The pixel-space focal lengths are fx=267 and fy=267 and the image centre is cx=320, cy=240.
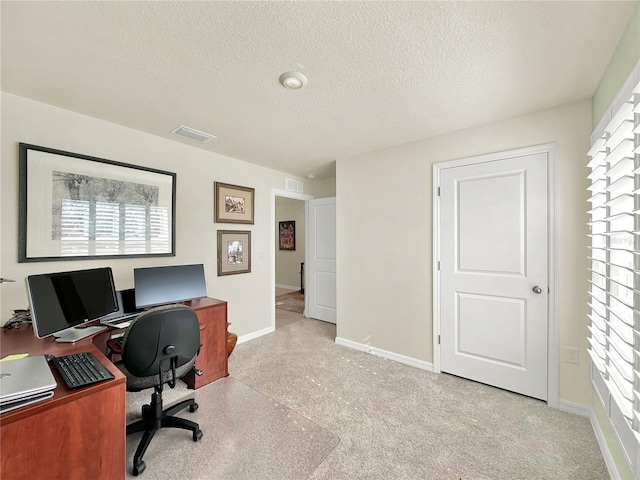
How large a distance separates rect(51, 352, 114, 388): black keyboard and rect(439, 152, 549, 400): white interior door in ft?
8.89

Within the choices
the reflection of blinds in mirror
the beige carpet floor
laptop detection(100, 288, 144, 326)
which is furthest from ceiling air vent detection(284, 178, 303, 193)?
laptop detection(100, 288, 144, 326)

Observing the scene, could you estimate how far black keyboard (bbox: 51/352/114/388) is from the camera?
115cm

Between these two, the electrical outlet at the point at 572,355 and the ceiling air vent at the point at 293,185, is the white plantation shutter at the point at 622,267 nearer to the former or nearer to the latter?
the electrical outlet at the point at 572,355

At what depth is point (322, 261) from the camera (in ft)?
14.7

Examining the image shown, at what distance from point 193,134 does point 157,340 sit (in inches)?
79.3

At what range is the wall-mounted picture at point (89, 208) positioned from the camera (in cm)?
204

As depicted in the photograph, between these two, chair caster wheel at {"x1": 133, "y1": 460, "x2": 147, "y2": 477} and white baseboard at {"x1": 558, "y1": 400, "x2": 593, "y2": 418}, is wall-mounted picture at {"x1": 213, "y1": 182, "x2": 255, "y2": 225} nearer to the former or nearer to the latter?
chair caster wheel at {"x1": 133, "y1": 460, "x2": 147, "y2": 477}

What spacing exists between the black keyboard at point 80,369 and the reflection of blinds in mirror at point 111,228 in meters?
1.28

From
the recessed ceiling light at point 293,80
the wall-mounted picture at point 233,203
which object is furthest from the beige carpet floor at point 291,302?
the recessed ceiling light at point 293,80

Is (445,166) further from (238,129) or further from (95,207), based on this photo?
(95,207)

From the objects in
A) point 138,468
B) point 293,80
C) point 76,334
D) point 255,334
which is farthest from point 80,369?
point 255,334

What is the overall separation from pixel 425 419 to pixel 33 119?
3.78 meters

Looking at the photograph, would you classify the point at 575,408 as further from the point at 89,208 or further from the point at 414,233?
the point at 89,208

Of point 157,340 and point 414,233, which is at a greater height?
point 414,233
